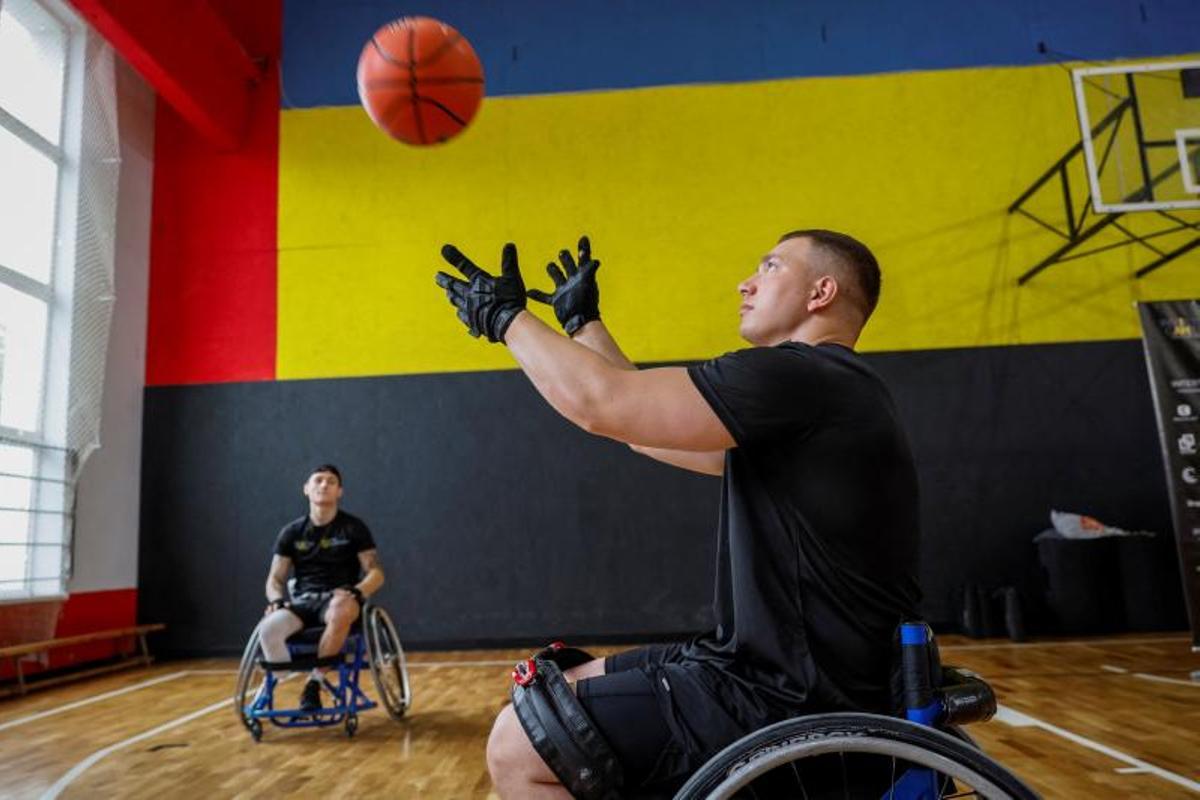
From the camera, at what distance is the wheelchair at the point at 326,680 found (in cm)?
359

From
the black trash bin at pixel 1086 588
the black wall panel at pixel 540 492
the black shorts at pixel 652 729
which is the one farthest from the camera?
the black wall panel at pixel 540 492

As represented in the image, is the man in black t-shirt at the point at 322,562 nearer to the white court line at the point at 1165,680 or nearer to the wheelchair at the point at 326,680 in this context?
the wheelchair at the point at 326,680

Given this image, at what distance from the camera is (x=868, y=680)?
1131 millimetres

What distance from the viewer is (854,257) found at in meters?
1.33

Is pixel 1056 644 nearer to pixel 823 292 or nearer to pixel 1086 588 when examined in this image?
pixel 1086 588

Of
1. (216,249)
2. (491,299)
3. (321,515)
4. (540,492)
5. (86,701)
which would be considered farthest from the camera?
(216,249)

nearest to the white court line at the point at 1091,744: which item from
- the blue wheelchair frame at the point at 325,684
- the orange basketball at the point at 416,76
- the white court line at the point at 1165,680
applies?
the white court line at the point at 1165,680

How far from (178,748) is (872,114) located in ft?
20.0

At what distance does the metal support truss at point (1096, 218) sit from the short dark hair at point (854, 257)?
4.98 m

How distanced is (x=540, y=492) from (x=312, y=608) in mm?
2704

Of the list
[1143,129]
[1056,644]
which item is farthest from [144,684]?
[1143,129]

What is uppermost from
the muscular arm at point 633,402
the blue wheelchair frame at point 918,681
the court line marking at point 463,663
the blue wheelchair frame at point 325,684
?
Answer: the muscular arm at point 633,402

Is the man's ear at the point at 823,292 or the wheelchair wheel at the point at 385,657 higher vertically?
the man's ear at the point at 823,292

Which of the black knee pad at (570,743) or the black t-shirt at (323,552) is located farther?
the black t-shirt at (323,552)
